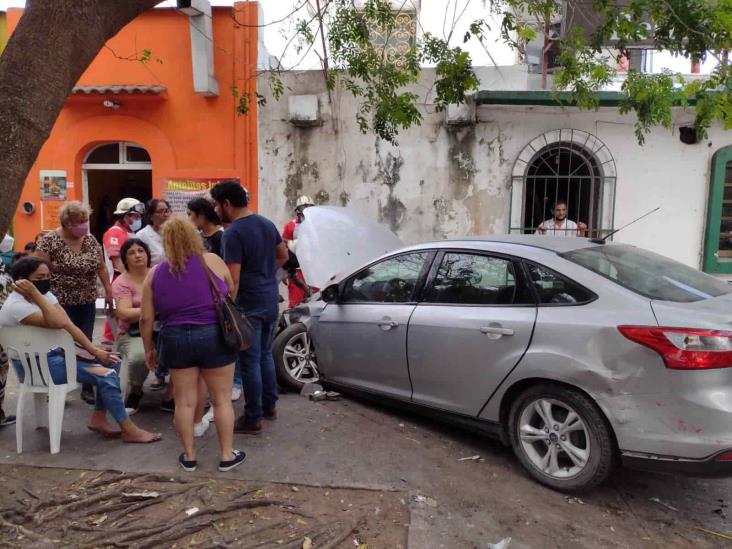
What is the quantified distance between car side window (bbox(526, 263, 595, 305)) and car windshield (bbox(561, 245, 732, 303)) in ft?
0.54

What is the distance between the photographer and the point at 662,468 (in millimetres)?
3053

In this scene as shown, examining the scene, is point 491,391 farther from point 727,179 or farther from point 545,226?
point 727,179

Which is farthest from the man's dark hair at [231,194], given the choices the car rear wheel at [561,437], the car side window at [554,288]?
the car rear wheel at [561,437]

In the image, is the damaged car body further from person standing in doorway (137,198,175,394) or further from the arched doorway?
the arched doorway

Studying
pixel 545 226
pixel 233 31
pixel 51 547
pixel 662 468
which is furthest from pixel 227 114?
pixel 662 468

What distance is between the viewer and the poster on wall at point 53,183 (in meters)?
9.42

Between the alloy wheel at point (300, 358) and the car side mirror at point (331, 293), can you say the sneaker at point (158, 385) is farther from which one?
the car side mirror at point (331, 293)

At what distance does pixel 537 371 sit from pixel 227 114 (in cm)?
731

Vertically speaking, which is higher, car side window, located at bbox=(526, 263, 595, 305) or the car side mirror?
car side window, located at bbox=(526, 263, 595, 305)

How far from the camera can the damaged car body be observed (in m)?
2.96

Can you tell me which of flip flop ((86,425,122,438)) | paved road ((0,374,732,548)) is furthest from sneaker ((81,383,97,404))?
flip flop ((86,425,122,438))

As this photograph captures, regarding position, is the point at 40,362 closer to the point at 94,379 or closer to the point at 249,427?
the point at 94,379

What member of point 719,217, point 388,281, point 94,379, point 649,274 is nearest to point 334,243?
point 388,281

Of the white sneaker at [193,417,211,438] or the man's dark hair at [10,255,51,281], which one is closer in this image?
the man's dark hair at [10,255,51,281]
